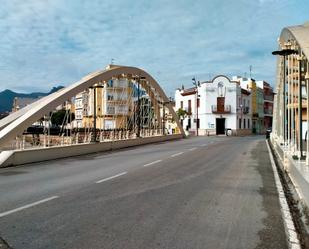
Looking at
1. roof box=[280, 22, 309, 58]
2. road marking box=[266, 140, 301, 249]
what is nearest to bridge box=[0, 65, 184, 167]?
road marking box=[266, 140, 301, 249]

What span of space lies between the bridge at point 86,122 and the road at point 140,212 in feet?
21.8

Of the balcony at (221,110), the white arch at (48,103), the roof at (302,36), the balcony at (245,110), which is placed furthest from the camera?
the balcony at (245,110)

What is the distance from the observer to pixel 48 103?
2138 centimetres

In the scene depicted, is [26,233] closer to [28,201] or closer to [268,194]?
[28,201]

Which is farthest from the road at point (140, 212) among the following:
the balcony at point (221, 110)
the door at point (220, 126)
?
the door at point (220, 126)

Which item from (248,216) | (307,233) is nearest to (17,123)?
(248,216)

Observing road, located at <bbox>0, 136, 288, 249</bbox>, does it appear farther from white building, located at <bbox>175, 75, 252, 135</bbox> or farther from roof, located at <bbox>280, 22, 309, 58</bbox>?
white building, located at <bbox>175, 75, 252, 135</bbox>

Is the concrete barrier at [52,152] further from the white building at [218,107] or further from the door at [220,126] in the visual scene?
the door at [220,126]

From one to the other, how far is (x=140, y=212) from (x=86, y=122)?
80.8ft

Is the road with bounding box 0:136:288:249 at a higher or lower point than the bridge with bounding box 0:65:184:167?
lower

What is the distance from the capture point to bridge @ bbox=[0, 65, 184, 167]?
62.0 ft

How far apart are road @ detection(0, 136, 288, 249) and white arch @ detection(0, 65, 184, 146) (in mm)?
6520

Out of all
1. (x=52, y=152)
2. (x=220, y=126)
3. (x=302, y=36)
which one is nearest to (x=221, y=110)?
(x=220, y=126)

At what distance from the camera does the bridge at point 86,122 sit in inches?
744
